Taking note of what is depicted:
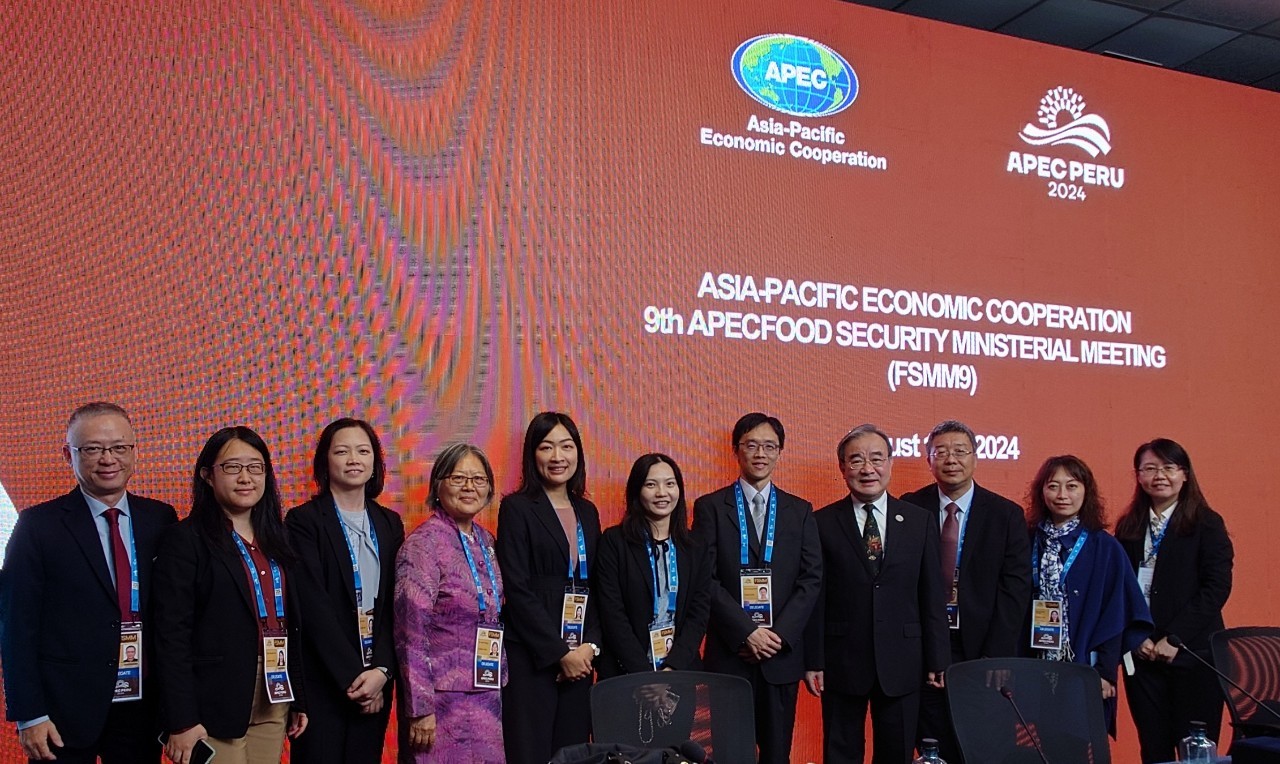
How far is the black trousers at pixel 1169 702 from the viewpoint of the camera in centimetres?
432

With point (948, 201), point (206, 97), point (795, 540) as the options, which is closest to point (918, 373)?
point (948, 201)

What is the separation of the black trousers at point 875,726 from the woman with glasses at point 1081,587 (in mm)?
611

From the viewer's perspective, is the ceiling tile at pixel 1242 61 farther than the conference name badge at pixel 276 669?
Yes

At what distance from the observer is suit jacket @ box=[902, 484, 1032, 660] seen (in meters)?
4.23

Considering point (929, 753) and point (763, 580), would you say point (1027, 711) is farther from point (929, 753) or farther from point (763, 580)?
point (763, 580)

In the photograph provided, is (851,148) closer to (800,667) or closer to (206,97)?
(800,667)


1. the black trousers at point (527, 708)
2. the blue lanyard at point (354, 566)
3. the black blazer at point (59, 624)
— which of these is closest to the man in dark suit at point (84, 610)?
the black blazer at point (59, 624)

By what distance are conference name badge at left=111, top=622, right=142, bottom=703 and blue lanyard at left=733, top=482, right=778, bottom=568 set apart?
2.00 metres

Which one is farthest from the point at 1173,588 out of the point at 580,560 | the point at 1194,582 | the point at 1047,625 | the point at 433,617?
the point at 433,617

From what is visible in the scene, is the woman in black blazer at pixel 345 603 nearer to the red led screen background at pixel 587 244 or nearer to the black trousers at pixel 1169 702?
the red led screen background at pixel 587 244

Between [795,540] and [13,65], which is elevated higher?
[13,65]

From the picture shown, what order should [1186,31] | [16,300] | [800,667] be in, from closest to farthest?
1. [16,300]
2. [800,667]
3. [1186,31]

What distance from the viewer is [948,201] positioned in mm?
5395

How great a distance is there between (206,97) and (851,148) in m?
2.78
